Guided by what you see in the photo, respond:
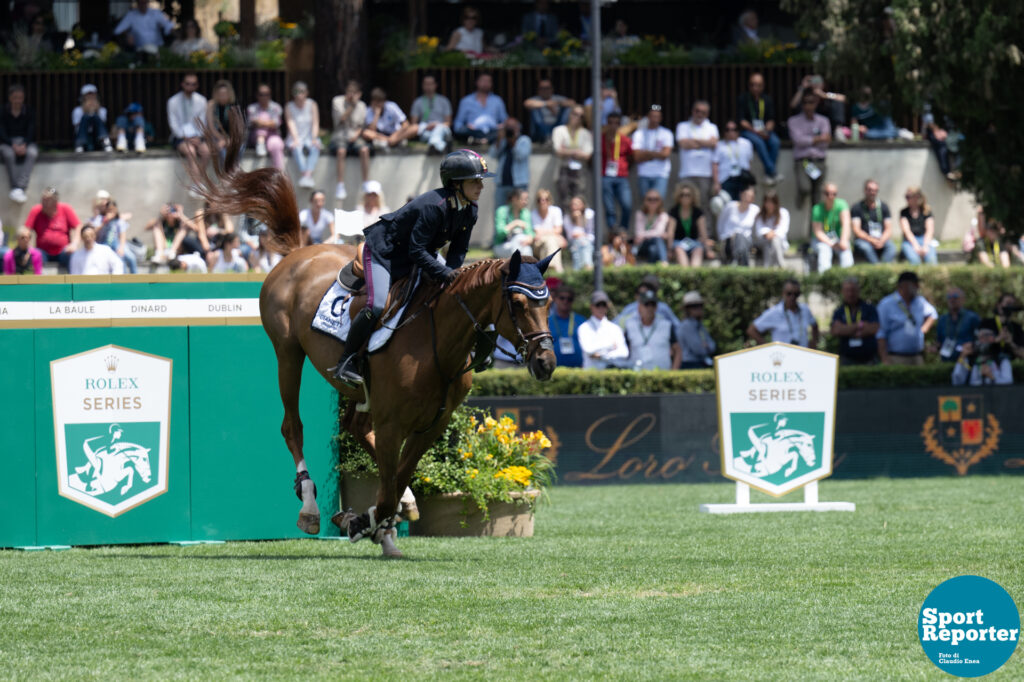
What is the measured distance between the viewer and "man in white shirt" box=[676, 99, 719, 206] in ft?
72.6

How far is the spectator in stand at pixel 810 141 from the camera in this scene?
2316 centimetres

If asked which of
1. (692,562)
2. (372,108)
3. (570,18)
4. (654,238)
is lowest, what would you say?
(692,562)

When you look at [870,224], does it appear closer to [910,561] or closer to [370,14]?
[370,14]

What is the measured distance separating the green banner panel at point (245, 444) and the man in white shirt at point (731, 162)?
1251cm

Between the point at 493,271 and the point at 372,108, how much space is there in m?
14.5

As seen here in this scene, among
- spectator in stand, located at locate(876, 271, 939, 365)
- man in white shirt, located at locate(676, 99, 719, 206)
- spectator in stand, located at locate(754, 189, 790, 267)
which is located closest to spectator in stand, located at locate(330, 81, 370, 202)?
man in white shirt, located at locate(676, 99, 719, 206)

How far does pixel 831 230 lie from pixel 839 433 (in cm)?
583

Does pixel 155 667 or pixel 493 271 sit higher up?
pixel 493 271

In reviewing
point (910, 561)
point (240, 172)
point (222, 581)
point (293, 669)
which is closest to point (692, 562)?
point (910, 561)

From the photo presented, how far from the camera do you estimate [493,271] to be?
877 centimetres

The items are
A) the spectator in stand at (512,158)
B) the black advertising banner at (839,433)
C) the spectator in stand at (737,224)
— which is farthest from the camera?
the spectator in stand at (512,158)

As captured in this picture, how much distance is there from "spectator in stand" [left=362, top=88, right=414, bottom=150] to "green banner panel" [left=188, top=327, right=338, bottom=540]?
478 inches

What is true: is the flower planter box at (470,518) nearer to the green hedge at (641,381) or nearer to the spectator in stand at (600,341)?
the green hedge at (641,381)

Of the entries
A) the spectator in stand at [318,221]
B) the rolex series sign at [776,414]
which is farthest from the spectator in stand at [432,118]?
the rolex series sign at [776,414]
